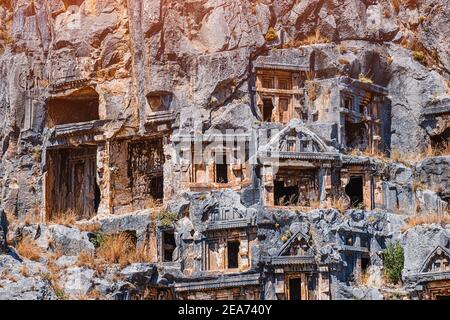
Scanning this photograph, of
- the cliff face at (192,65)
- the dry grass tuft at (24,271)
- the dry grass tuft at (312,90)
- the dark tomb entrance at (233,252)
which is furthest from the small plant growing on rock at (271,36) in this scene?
the dry grass tuft at (24,271)

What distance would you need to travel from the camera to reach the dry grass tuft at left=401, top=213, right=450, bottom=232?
49.6 metres

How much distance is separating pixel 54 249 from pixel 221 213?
614 cm

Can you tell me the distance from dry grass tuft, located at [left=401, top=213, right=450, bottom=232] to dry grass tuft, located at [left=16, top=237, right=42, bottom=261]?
12867 millimetres

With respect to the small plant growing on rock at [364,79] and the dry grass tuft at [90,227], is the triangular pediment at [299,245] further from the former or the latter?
the small plant growing on rock at [364,79]

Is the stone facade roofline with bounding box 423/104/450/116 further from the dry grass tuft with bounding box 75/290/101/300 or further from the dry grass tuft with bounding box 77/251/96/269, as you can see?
the dry grass tuft with bounding box 75/290/101/300

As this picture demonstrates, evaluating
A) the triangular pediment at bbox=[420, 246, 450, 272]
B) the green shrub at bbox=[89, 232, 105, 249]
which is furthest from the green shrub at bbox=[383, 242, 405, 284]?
the green shrub at bbox=[89, 232, 105, 249]

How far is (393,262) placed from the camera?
4988 centimetres

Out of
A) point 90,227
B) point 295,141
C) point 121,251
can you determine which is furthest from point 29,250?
point 295,141

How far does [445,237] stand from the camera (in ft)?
158

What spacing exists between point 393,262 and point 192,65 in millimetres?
10825

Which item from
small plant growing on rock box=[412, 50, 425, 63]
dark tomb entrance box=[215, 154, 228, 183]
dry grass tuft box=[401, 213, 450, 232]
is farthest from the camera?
small plant growing on rock box=[412, 50, 425, 63]

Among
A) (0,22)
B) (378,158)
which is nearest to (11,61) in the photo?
(0,22)

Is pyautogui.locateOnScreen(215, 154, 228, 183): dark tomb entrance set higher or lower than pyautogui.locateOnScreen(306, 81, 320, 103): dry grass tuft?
lower

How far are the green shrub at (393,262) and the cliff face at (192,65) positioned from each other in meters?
1.74
